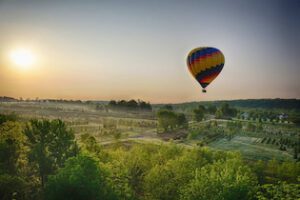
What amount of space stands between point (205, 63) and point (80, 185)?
20601mm

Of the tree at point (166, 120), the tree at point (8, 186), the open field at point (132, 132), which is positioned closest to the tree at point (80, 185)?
the tree at point (8, 186)

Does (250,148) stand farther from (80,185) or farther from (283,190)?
(283,190)

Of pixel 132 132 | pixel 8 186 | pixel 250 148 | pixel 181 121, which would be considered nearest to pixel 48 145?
pixel 8 186

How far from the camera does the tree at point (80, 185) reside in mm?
18047

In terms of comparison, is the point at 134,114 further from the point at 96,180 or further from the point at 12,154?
the point at 96,180

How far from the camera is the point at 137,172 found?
27781 mm

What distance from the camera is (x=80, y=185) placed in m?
18.3

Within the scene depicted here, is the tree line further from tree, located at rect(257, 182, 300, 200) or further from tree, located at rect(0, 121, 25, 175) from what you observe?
tree, located at rect(257, 182, 300, 200)

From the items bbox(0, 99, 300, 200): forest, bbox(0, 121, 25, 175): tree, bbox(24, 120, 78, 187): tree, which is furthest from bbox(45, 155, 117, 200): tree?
bbox(0, 121, 25, 175): tree

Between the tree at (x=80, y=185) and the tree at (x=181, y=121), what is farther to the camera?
the tree at (x=181, y=121)

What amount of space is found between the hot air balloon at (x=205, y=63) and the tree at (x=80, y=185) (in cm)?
1855

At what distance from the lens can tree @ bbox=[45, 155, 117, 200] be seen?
1805 centimetres

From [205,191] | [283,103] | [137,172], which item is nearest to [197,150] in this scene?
[137,172]

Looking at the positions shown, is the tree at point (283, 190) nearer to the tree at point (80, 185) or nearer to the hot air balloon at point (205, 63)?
the tree at point (80, 185)
